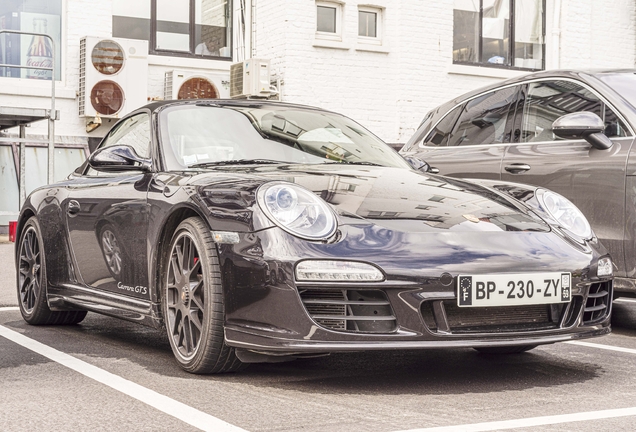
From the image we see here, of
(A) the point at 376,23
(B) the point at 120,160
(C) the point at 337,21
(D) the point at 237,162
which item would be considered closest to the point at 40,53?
(C) the point at 337,21

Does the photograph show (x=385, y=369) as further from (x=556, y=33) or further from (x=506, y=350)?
(x=556, y=33)

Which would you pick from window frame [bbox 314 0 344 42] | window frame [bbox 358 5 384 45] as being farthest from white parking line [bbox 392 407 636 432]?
window frame [bbox 358 5 384 45]

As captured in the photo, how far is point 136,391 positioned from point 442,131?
13.1 ft

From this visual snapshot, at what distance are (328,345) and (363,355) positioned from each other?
1.19 metres

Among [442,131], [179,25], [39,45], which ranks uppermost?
[179,25]

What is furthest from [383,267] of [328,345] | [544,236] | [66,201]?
[66,201]

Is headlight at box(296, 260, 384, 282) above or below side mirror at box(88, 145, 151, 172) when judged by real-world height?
below

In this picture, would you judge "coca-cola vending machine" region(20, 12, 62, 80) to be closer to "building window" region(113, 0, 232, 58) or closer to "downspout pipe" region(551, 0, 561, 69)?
"building window" region(113, 0, 232, 58)

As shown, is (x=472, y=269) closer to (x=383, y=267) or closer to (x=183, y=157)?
(x=383, y=267)

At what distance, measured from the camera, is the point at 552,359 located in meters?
5.06

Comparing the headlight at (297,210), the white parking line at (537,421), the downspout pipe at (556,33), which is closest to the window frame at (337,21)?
the downspout pipe at (556,33)

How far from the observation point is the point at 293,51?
15805 millimetres

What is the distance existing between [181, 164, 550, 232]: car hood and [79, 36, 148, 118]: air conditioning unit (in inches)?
416

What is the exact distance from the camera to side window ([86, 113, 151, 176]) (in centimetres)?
541
